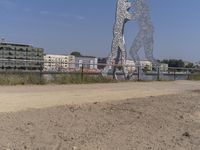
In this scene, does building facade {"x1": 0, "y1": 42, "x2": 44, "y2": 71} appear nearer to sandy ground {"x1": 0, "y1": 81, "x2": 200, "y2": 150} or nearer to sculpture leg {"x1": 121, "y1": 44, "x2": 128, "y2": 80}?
sculpture leg {"x1": 121, "y1": 44, "x2": 128, "y2": 80}

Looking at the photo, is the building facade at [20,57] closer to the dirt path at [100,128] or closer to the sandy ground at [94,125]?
the sandy ground at [94,125]

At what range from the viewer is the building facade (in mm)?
25953

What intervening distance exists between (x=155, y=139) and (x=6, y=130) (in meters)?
3.28

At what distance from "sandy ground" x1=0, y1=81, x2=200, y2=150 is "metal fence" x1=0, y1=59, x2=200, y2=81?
1036 cm

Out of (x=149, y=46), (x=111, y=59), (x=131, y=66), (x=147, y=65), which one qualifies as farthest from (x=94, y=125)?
(x=147, y=65)

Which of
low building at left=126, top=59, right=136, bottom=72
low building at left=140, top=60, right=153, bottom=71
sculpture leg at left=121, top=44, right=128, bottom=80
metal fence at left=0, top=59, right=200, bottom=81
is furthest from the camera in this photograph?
low building at left=140, top=60, right=153, bottom=71

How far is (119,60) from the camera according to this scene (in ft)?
112

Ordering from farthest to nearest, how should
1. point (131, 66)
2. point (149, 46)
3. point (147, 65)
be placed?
1. point (147, 65)
2. point (149, 46)
3. point (131, 66)

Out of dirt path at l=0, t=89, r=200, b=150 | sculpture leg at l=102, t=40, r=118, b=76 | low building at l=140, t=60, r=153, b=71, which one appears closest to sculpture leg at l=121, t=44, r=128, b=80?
sculpture leg at l=102, t=40, r=118, b=76

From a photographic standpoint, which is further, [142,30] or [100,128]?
[142,30]

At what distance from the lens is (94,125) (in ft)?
35.6

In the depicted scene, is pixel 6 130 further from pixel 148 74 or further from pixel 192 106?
pixel 148 74

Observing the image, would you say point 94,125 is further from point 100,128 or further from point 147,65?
point 147,65

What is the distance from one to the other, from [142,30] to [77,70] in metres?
6.96
